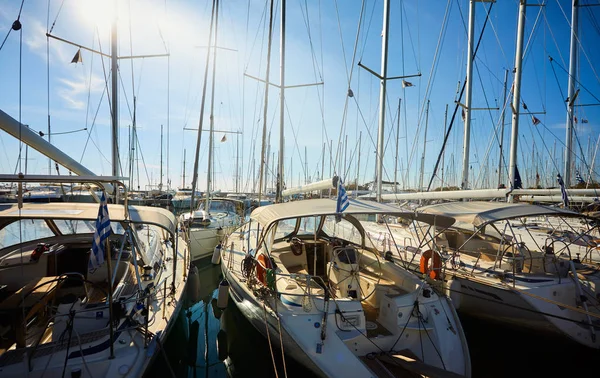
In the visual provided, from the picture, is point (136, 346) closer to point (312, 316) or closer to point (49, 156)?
point (312, 316)

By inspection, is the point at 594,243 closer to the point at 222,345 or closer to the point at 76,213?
the point at 222,345

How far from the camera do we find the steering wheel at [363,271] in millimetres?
5746

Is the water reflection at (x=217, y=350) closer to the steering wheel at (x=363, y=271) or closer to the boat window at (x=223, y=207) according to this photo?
the steering wheel at (x=363, y=271)

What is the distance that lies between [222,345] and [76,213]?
4596mm

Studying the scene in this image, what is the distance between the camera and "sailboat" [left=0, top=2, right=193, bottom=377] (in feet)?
10.7

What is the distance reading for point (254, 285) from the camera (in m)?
5.91

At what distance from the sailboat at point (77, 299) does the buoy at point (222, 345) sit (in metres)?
1.89

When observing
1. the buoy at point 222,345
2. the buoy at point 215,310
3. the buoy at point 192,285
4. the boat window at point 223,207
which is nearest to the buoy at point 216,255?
the buoy at point 215,310

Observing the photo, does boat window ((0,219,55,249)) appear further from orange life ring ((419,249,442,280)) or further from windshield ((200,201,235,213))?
orange life ring ((419,249,442,280))

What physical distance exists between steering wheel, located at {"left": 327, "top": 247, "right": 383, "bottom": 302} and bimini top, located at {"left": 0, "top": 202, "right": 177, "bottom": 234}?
3062mm

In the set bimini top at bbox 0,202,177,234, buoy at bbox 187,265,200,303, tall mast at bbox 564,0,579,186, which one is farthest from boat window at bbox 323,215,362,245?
tall mast at bbox 564,0,579,186

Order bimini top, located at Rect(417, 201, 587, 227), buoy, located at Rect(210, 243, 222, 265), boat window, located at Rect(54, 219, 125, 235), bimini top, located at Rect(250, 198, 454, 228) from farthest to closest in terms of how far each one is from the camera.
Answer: buoy, located at Rect(210, 243, 222, 265) → boat window, located at Rect(54, 219, 125, 235) → bimini top, located at Rect(417, 201, 587, 227) → bimini top, located at Rect(250, 198, 454, 228)

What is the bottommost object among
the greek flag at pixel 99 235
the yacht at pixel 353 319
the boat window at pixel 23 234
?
the boat window at pixel 23 234

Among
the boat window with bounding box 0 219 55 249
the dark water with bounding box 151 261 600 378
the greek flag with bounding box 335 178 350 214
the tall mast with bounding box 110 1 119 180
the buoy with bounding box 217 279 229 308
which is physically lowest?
the dark water with bounding box 151 261 600 378
